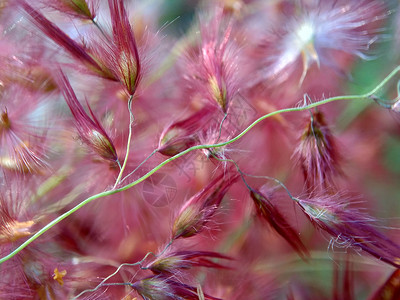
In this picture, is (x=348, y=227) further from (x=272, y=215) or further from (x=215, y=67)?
(x=215, y=67)

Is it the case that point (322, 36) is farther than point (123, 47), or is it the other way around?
point (322, 36)

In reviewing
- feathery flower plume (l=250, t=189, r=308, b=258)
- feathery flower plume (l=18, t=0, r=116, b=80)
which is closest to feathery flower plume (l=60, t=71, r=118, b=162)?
feathery flower plume (l=18, t=0, r=116, b=80)

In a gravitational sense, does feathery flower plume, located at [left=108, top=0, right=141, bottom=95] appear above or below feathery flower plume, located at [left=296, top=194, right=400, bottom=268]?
above

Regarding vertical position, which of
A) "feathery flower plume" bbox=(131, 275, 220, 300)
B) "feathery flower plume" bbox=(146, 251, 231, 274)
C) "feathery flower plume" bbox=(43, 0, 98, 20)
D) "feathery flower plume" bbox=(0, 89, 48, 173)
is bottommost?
"feathery flower plume" bbox=(131, 275, 220, 300)

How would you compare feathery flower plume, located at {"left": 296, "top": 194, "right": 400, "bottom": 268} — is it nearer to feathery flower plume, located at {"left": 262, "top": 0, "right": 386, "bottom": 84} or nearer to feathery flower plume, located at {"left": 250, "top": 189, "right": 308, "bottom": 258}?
feathery flower plume, located at {"left": 250, "top": 189, "right": 308, "bottom": 258}

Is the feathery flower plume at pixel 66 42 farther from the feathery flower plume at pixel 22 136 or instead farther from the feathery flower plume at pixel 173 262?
the feathery flower plume at pixel 173 262

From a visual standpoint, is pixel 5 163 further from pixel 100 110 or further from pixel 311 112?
pixel 311 112

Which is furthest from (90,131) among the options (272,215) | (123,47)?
(272,215)
